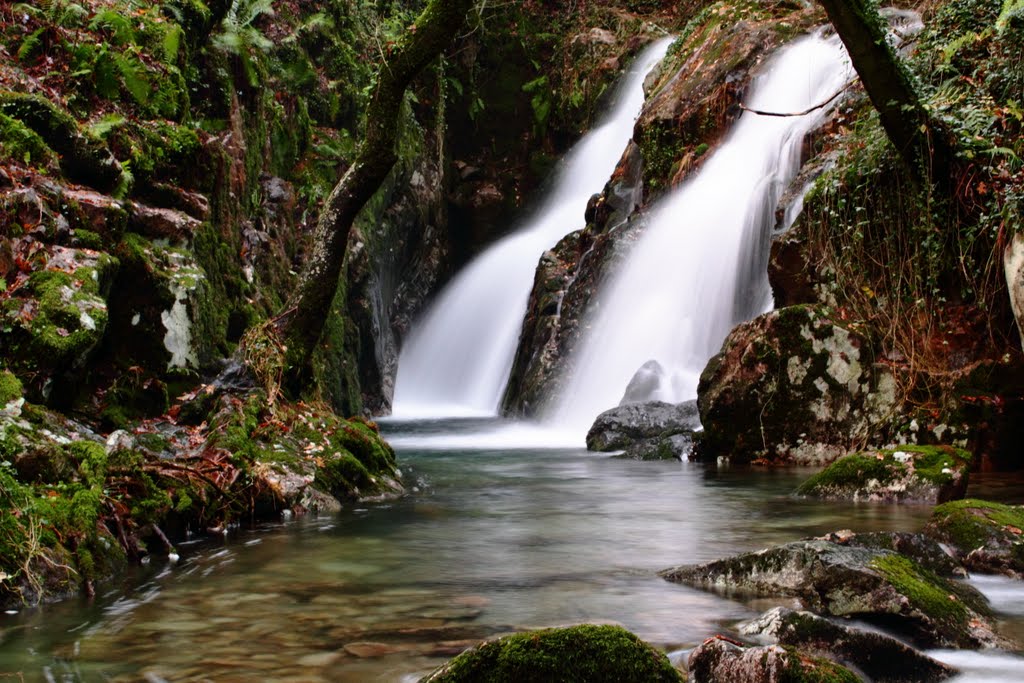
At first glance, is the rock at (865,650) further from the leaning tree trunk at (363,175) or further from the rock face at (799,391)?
the rock face at (799,391)

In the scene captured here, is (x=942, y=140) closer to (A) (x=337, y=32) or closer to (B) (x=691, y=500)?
(B) (x=691, y=500)

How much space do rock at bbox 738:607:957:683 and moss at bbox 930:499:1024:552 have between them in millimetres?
1757

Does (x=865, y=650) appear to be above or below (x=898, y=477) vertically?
below

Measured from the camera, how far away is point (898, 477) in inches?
254

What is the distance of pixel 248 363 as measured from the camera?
7301 mm

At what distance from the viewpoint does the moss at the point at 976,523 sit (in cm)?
443

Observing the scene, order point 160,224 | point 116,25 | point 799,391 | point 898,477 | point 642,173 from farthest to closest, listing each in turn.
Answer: point 642,173 < point 116,25 < point 799,391 < point 160,224 < point 898,477

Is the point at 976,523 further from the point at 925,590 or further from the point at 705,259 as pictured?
the point at 705,259

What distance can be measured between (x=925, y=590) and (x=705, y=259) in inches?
391

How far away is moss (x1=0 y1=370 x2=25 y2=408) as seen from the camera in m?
4.84

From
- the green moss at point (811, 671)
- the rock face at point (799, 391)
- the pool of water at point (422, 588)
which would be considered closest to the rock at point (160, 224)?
the pool of water at point (422, 588)

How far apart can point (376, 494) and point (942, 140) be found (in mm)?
5759

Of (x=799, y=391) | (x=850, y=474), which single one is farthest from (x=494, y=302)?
(x=850, y=474)

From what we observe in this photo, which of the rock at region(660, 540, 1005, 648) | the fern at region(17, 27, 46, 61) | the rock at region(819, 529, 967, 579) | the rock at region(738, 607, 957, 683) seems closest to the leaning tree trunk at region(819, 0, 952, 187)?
the rock at region(819, 529, 967, 579)
